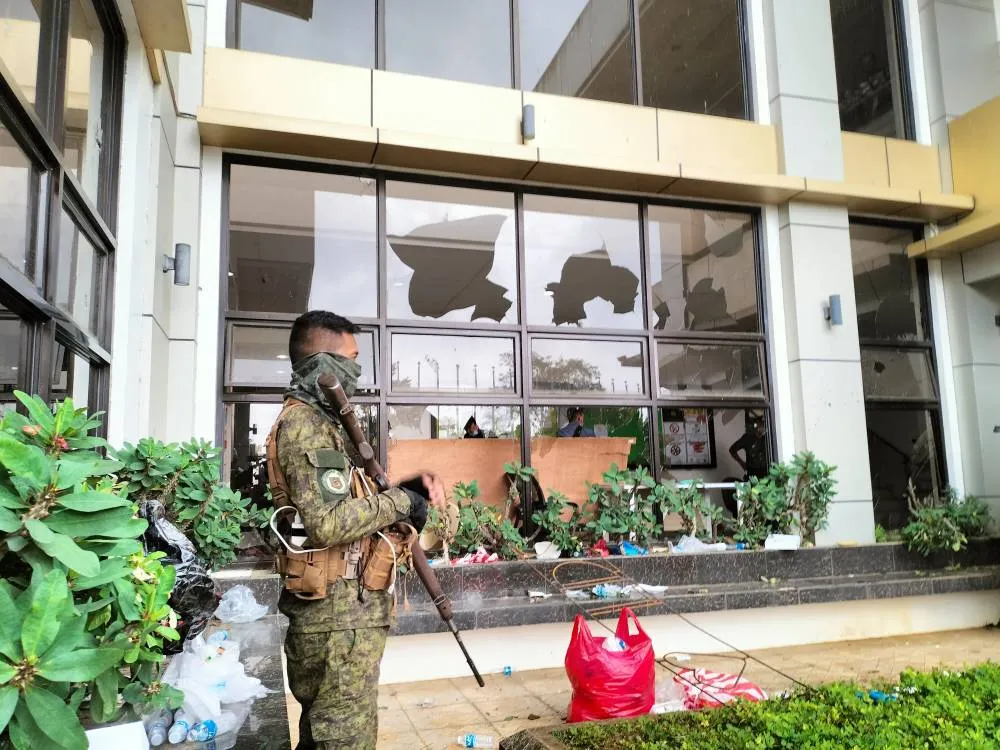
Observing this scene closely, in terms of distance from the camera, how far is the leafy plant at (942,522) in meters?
6.53

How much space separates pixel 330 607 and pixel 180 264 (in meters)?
3.36

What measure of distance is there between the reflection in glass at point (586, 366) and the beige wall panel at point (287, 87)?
102 inches

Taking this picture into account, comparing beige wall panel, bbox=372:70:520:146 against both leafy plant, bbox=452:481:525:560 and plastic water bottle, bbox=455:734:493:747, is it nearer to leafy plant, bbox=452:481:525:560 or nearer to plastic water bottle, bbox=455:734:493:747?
leafy plant, bbox=452:481:525:560

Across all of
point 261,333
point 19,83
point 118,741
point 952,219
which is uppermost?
point 952,219

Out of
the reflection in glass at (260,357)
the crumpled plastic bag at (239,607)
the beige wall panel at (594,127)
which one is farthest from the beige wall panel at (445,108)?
the crumpled plastic bag at (239,607)

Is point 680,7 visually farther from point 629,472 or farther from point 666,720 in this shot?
point 666,720

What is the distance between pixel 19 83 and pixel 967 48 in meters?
9.10

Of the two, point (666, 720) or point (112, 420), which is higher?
point (112, 420)

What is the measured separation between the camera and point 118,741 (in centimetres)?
158

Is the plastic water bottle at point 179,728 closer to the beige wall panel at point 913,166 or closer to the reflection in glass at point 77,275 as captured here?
the reflection in glass at point 77,275

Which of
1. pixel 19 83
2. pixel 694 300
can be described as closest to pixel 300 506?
pixel 19 83

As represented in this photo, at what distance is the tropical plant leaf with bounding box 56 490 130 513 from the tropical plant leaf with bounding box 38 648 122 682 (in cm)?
21

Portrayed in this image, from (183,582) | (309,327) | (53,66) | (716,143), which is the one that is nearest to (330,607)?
(183,582)

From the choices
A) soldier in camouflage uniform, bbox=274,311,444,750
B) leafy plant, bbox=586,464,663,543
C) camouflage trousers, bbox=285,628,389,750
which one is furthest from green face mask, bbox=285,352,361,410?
A: leafy plant, bbox=586,464,663,543
